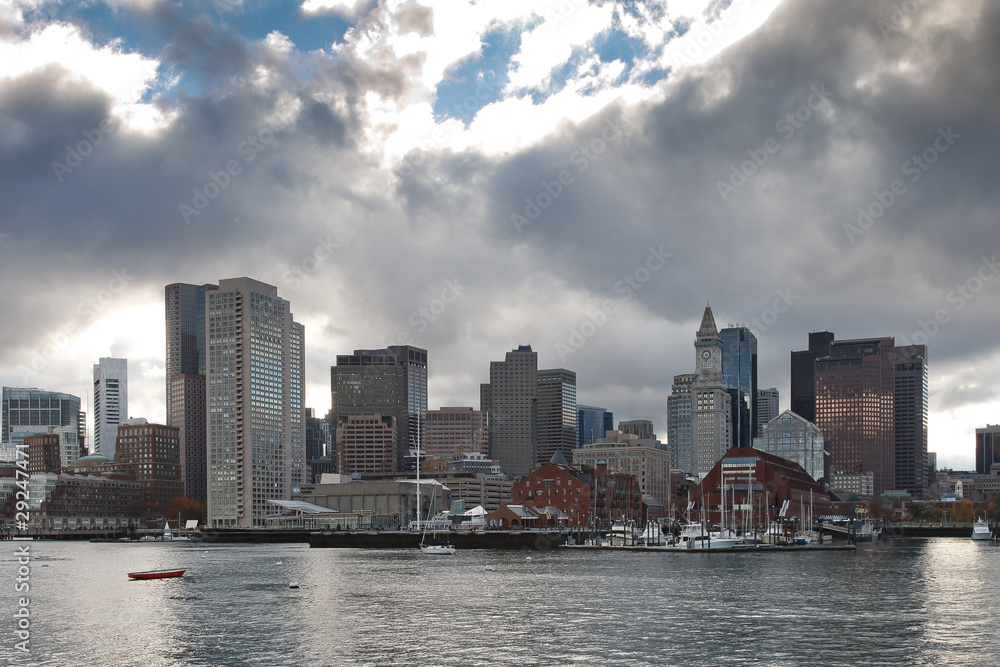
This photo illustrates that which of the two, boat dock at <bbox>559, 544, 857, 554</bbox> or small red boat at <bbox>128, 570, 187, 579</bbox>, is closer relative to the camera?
small red boat at <bbox>128, 570, 187, 579</bbox>

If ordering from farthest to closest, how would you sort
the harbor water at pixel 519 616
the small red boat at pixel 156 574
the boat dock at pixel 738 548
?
the boat dock at pixel 738 548, the small red boat at pixel 156 574, the harbor water at pixel 519 616

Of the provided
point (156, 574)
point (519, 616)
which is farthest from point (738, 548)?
point (519, 616)

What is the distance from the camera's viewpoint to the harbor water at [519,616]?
52469 mm

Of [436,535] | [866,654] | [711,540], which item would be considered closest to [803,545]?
[711,540]

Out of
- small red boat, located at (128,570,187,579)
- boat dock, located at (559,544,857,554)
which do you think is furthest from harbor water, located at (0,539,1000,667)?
boat dock, located at (559,544,857,554)

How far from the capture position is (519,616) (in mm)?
66562

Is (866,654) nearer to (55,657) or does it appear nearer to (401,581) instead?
(55,657)

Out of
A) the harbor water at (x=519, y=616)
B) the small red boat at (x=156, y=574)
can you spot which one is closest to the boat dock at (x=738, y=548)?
the harbor water at (x=519, y=616)

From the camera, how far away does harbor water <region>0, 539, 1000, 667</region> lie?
52.5 meters

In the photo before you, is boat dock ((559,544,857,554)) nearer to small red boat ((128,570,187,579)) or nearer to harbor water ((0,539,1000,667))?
harbor water ((0,539,1000,667))

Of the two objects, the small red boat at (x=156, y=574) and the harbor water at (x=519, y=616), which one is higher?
the harbor water at (x=519, y=616)

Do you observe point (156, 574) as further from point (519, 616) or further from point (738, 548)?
point (738, 548)

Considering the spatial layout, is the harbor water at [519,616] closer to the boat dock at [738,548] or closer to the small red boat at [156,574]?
the small red boat at [156,574]

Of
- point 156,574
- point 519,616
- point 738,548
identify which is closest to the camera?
point 519,616
